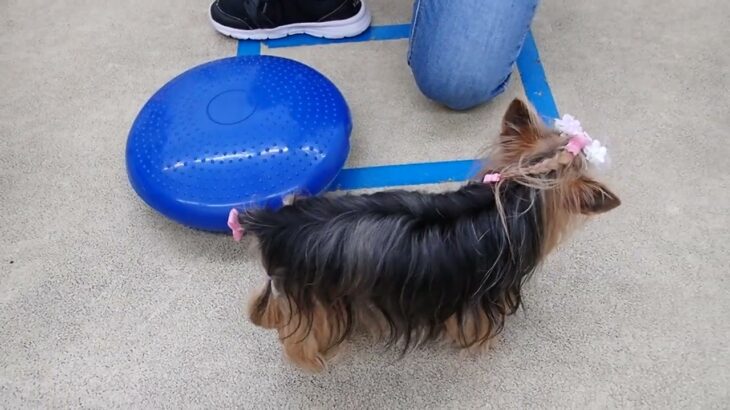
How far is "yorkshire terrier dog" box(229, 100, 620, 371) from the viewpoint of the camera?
0.93 meters

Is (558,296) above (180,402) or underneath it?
above

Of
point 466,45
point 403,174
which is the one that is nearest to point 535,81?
point 466,45

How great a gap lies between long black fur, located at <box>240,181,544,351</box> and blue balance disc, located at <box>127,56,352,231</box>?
0.35 metres

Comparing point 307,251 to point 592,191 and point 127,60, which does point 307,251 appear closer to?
point 592,191

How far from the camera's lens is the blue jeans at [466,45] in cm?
149

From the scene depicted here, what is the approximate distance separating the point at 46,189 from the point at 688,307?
161 centimetres

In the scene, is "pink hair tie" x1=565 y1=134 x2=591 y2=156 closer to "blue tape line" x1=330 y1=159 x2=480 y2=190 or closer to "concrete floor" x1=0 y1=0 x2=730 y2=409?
"concrete floor" x1=0 y1=0 x2=730 y2=409

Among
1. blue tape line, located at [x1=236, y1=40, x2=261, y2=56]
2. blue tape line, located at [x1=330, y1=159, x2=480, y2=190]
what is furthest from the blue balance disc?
blue tape line, located at [x1=236, y1=40, x2=261, y2=56]

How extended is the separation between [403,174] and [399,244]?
0.65m

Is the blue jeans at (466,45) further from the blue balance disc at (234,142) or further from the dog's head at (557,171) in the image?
the dog's head at (557,171)

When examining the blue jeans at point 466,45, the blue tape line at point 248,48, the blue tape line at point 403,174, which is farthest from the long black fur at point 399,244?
the blue tape line at point 248,48

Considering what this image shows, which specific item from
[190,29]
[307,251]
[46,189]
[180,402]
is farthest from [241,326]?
[190,29]

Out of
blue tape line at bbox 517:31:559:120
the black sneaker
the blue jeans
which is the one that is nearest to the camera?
the blue jeans

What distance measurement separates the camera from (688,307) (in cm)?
131
